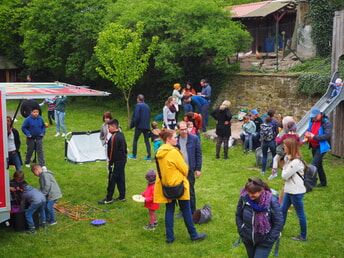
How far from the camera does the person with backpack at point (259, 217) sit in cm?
525

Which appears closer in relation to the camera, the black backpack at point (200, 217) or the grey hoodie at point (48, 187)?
the grey hoodie at point (48, 187)

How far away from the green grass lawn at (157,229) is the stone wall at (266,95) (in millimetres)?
5322

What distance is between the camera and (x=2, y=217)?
7.09m

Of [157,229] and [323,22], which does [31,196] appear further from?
[323,22]

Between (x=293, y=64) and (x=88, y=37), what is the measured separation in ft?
34.7

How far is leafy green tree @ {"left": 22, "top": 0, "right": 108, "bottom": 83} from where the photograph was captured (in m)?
24.3

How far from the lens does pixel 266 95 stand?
19203 mm

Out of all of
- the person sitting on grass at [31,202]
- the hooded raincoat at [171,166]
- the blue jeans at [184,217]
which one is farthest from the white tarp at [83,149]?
the hooded raincoat at [171,166]

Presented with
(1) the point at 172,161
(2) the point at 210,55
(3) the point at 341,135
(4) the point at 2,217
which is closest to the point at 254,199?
(1) the point at 172,161

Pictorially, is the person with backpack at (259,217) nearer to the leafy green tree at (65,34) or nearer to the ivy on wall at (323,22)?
the ivy on wall at (323,22)

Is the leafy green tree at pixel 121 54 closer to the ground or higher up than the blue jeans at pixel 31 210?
higher up

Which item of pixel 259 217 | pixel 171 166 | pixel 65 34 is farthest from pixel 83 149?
pixel 65 34

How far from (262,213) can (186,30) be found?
51.1 ft

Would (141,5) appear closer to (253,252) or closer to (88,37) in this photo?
(88,37)
